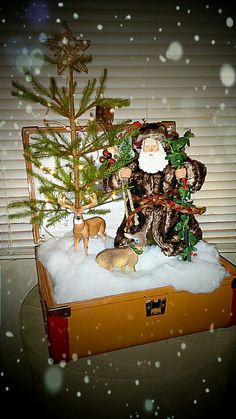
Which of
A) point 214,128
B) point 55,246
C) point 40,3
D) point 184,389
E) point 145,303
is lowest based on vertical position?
point 184,389

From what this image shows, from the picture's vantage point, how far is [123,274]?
145 cm

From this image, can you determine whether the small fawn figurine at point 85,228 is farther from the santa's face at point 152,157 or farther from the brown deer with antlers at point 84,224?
the santa's face at point 152,157

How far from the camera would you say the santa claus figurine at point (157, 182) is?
153cm

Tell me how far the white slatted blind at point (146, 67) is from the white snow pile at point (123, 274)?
598 mm

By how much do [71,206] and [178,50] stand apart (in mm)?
1181

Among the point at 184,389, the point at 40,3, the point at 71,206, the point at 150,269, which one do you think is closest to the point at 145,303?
the point at 150,269

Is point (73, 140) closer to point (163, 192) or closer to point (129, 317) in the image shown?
point (163, 192)

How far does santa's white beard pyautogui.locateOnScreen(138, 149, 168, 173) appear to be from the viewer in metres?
1.52

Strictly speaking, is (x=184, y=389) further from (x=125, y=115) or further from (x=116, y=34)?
(x=116, y=34)

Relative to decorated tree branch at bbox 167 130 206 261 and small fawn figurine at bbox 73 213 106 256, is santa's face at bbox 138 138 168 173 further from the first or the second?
small fawn figurine at bbox 73 213 106 256

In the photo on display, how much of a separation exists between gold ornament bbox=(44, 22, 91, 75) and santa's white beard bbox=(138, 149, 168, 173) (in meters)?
0.51

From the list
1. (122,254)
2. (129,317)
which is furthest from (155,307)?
(122,254)

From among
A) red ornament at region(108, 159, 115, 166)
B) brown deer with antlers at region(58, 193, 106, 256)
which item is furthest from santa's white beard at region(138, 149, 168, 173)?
brown deer with antlers at region(58, 193, 106, 256)

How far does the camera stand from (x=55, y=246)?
1645mm
